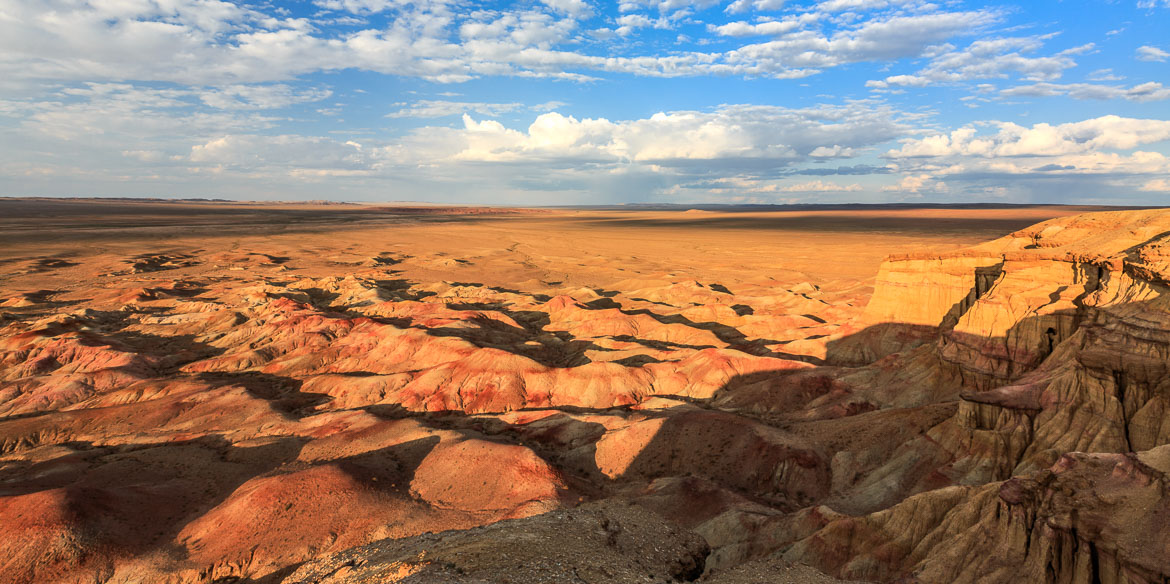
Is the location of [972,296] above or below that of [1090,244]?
below

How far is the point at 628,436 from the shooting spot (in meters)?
38.3

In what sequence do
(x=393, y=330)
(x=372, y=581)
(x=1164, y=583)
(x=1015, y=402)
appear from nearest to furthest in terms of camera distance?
(x=1164, y=583), (x=372, y=581), (x=1015, y=402), (x=393, y=330)

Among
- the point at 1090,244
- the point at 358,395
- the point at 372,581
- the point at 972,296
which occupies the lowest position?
the point at 358,395

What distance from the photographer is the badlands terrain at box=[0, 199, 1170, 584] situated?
64.8 feet

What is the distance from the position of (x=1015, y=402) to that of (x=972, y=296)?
65.9 ft

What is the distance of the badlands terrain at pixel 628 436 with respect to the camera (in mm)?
19750

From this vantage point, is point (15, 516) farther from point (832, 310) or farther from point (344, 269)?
point (344, 269)

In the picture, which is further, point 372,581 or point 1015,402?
point 1015,402

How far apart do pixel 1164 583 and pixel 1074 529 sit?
212 cm

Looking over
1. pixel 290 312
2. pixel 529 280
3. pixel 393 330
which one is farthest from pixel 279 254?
pixel 393 330

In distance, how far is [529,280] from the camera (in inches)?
4528

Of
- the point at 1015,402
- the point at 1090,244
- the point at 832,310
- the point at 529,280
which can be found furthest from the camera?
the point at 529,280

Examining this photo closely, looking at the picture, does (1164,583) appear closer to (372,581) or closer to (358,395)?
(372,581)

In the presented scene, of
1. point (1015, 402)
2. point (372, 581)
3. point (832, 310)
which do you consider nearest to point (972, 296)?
point (1015, 402)
